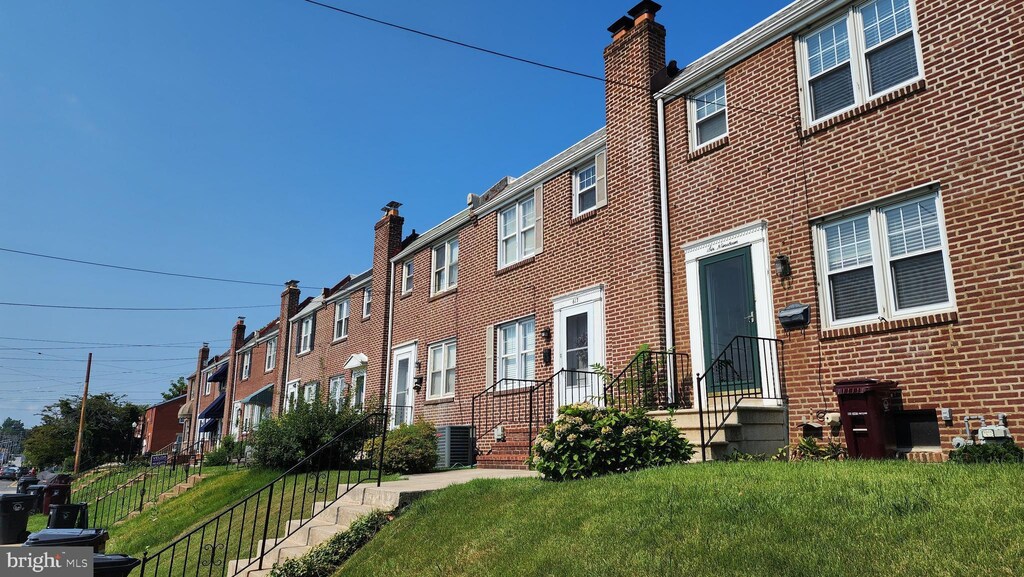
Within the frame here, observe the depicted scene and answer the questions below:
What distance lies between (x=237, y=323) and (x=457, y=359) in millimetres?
25466

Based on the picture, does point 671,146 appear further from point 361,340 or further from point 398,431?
point 361,340

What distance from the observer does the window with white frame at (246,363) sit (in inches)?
1425

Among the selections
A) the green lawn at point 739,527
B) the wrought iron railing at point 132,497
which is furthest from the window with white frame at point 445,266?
the green lawn at point 739,527

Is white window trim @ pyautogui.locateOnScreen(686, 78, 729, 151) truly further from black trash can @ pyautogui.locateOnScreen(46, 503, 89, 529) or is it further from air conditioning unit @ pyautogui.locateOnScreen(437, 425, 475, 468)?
black trash can @ pyautogui.locateOnScreen(46, 503, 89, 529)

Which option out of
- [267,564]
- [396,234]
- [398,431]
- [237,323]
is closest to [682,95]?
[398,431]

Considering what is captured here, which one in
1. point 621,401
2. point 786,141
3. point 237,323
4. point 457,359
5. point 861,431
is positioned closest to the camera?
point 861,431

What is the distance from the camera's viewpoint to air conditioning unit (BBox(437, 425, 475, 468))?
14867 mm

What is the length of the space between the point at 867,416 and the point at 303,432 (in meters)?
10.8

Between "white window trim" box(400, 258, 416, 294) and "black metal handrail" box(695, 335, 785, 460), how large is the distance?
12.2 metres

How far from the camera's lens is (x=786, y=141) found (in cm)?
1020

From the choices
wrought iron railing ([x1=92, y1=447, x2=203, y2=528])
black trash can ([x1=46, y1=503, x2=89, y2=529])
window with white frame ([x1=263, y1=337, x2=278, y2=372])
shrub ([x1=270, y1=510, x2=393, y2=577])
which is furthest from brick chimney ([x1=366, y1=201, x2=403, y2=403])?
shrub ([x1=270, y1=510, x2=393, y2=577])

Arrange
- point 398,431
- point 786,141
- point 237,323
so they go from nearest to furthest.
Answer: point 786,141
point 398,431
point 237,323

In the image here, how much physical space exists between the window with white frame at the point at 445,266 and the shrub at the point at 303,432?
4.83 meters

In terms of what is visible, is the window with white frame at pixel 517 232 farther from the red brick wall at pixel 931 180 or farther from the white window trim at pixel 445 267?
the red brick wall at pixel 931 180
